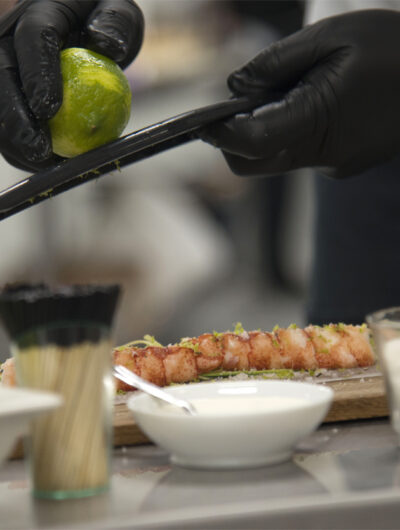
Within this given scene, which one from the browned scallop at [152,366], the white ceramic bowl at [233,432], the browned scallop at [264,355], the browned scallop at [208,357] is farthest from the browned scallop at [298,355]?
the white ceramic bowl at [233,432]

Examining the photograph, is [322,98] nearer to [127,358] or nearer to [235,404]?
[127,358]

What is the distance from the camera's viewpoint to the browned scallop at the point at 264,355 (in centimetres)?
150

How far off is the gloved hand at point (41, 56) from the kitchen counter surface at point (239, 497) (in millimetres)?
592

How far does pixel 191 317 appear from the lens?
4.28 metres

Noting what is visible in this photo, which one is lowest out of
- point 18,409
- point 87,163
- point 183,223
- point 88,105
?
point 18,409

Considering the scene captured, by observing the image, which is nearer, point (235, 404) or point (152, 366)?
point (235, 404)

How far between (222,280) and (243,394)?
10.5 ft

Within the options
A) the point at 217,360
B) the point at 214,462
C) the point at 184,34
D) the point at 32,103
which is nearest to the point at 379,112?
the point at 217,360

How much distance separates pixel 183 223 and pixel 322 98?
264 cm

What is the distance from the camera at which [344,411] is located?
1170 millimetres

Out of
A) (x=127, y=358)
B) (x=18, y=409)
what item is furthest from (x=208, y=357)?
(x=18, y=409)

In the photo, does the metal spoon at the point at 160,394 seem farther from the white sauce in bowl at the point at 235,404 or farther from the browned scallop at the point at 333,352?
the browned scallop at the point at 333,352

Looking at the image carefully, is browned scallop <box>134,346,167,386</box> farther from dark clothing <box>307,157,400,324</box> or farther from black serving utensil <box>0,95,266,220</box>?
dark clothing <box>307,157,400,324</box>

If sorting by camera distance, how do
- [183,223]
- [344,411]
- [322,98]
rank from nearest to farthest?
[344,411]
[322,98]
[183,223]
